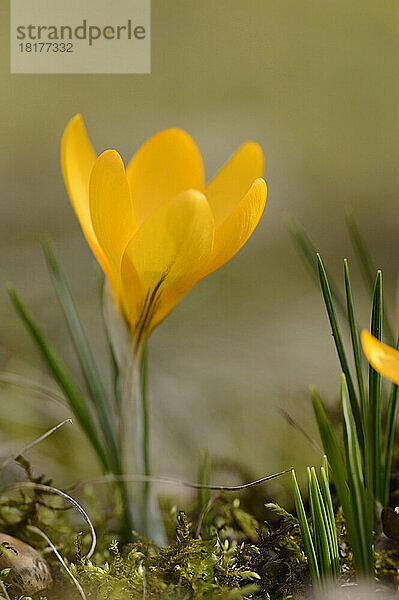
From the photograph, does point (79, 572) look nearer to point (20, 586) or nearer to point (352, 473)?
point (20, 586)

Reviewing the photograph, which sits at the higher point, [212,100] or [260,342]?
[212,100]

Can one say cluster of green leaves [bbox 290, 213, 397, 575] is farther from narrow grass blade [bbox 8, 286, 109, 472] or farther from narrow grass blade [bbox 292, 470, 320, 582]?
narrow grass blade [bbox 8, 286, 109, 472]

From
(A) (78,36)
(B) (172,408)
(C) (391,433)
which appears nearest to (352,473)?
(C) (391,433)

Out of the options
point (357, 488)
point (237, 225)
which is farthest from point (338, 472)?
point (237, 225)

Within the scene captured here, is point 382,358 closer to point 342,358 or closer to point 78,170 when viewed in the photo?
point 342,358

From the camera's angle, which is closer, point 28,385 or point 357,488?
point 357,488

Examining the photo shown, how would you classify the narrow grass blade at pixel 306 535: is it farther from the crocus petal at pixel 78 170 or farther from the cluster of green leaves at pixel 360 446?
the crocus petal at pixel 78 170
